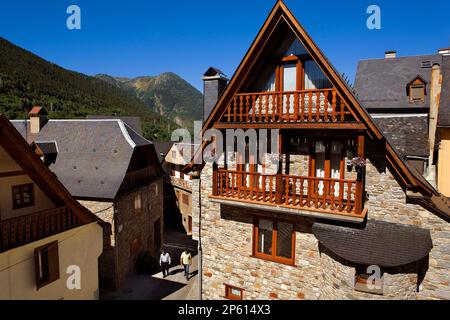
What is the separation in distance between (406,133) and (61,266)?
48.2 ft

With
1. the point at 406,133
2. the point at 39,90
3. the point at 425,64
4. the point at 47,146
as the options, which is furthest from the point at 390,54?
the point at 39,90

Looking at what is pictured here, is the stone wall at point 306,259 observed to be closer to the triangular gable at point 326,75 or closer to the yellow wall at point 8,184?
the triangular gable at point 326,75

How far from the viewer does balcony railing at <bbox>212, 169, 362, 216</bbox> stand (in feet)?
30.6

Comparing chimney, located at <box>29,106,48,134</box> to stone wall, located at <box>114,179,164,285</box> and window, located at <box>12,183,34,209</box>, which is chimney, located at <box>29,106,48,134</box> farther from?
window, located at <box>12,183,34,209</box>

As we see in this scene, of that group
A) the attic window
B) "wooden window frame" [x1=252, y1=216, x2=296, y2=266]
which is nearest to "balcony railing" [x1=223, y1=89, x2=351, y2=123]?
"wooden window frame" [x1=252, y1=216, x2=296, y2=266]

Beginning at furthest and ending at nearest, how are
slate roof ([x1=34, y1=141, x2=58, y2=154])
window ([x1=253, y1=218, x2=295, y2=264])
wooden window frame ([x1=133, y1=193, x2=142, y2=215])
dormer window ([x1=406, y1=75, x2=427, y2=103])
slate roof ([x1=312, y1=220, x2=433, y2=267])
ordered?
dormer window ([x1=406, y1=75, x2=427, y2=103]) < wooden window frame ([x1=133, y1=193, x2=142, y2=215]) < slate roof ([x1=34, y1=141, x2=58, y2=154]) < window ([x1=253, y1=218, x2=295, y2=264]) < slate roof ([x1=312, y1=220, x2=433, y2=267])

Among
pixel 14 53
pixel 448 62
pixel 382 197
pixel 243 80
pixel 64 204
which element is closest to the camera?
pixel 382 197

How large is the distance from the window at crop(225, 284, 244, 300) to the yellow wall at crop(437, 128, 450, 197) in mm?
15397

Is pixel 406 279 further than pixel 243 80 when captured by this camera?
No

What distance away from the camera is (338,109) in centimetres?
1014

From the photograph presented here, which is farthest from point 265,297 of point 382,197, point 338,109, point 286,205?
point 338,109
